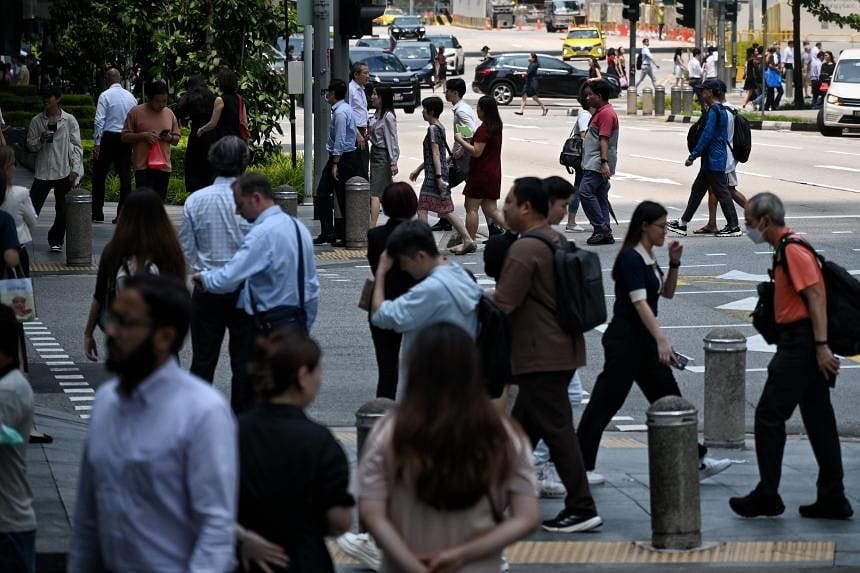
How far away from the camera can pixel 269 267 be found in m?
8.54

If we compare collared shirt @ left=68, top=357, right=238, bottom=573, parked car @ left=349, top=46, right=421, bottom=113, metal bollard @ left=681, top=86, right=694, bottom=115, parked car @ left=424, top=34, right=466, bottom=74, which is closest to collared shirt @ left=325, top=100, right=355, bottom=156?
collared shirt @ left=68, top=357, right=238, bottom=573

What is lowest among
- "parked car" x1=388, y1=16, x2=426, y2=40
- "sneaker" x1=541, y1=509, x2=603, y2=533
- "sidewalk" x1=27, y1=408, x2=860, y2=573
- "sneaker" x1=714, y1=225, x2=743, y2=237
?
"sidewalk" x1=27, y1=408, x2=860, y2=573

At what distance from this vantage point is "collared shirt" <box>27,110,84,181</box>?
1780 cm

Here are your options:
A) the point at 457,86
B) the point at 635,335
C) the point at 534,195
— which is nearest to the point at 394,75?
the point at 457,86

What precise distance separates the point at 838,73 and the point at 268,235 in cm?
3291

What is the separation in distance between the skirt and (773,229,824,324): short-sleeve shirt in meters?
11.1

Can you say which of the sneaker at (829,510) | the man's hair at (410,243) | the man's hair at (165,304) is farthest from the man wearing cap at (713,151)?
the man's hair at (165,304)

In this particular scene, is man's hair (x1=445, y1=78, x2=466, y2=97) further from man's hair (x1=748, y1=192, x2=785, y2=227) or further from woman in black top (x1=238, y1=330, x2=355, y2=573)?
woman in black top (x1=238, y1=330, x2=355, y2=573)

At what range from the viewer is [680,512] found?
7832mm

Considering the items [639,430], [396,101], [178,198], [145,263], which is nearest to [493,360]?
[145,263]

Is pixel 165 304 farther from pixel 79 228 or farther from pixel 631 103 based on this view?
pixel 631 103

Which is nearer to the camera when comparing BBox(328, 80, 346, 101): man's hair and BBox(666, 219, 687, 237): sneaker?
BBox(328, 80, 346, 101): man's hair

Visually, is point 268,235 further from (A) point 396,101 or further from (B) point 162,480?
(A) point 396,101

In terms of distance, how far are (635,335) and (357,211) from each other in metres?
9.99
